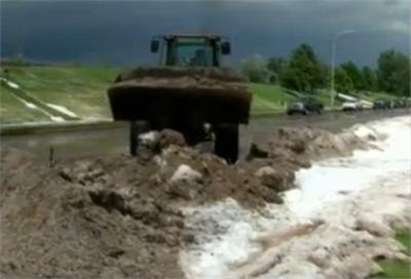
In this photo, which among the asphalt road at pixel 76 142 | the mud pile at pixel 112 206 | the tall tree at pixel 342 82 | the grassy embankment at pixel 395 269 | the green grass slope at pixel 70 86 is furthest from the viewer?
the tall tree at pixel 342 82

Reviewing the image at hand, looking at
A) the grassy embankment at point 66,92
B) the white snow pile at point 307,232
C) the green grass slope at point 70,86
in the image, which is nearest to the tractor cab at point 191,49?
the white snow pile at point 307,232

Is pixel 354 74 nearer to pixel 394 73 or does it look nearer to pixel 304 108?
pixel 394 73

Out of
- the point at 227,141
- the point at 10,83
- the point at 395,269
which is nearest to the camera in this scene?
the point at 395,269

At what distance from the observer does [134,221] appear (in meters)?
14.6

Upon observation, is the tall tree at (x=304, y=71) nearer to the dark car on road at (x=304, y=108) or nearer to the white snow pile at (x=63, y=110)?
the dark car on road at (x=304, y=108)

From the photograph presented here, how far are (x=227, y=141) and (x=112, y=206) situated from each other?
35.5ft

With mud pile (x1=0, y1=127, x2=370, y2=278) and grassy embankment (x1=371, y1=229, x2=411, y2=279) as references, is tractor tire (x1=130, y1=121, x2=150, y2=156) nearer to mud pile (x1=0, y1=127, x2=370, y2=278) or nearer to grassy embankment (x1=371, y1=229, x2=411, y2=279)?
mud pile (x1=0, y1=127, x2=370, y2=278)

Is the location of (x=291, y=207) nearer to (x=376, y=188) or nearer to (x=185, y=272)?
(x=376, y=188)

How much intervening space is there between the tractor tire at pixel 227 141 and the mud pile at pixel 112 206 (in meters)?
3.61

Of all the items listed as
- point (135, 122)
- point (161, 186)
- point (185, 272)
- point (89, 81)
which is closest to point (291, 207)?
point (161, 186)

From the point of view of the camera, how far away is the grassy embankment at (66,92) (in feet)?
183

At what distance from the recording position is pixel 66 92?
7094 centimetres

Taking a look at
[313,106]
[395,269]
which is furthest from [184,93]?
[313,106]

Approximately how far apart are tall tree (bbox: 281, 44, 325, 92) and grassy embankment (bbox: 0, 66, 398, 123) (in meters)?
16.8
